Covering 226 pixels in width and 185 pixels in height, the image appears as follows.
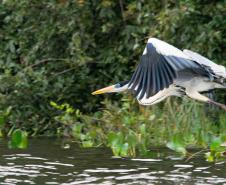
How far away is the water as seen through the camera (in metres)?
5.54

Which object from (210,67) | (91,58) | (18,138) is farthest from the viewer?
(91,58)

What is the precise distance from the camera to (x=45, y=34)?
31.0ft

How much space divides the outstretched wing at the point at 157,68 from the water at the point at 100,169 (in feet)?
2.03

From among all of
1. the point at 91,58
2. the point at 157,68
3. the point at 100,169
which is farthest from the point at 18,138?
the point at 91,58

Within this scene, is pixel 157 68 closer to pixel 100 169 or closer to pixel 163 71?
pixel 163 71

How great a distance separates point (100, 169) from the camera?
6004 millimetres

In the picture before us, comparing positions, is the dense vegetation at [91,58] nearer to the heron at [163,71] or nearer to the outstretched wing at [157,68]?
the heron at [163,71]

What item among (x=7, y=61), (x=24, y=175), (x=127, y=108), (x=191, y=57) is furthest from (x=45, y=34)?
(x=24, y=175)

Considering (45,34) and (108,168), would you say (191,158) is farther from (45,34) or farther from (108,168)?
(45,34)

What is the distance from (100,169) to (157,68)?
950 mm

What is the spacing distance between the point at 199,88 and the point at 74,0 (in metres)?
2.33

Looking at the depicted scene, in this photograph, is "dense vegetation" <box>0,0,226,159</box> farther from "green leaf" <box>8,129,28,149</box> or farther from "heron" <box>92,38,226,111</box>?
"green leaf" <box>8,129,28,149</box>

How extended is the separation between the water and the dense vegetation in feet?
3.52

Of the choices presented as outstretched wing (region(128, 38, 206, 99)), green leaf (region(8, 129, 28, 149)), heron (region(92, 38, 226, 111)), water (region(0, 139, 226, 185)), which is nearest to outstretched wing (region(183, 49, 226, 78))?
heron (region(92, 38, 226, 111))
